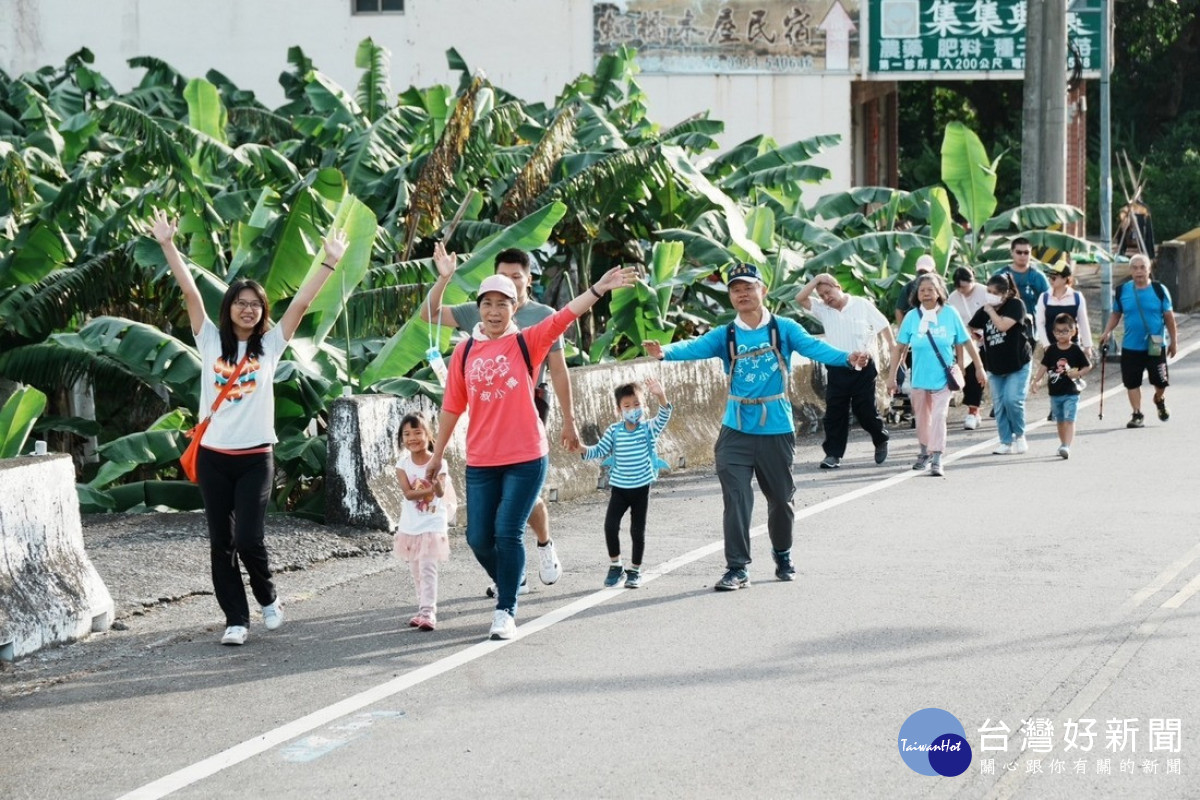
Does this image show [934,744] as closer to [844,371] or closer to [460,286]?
[460,286]

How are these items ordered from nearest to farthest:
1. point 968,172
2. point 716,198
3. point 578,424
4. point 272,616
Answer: point 272,616 → point 578,424 → point 716,198 → point 968,172

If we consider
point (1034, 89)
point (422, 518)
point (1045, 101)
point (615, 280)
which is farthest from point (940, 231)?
point (615, 280)

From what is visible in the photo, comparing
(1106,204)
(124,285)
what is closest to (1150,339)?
(1106,204)

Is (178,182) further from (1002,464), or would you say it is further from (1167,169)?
(1167,169)

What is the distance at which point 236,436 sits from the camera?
8172 mm

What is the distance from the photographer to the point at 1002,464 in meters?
13.8

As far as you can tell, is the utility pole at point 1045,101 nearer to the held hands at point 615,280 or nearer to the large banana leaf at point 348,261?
the large banana leaf at point 348,261

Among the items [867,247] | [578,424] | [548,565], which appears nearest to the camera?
[548,565]

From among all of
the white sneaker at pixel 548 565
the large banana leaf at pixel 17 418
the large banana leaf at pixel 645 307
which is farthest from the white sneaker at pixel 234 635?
the large banana leaf at pixel 645 307

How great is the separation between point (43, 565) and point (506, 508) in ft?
7.38

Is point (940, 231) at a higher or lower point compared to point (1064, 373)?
higher

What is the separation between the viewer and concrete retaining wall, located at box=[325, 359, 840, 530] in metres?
10.9

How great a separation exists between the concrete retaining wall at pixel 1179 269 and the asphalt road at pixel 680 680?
1712 centimetres

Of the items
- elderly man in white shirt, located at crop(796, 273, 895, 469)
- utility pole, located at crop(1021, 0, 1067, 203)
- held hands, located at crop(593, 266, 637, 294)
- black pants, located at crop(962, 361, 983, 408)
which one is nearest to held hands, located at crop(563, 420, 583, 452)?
held hands, located at crop(593, 266, 637, 294)
